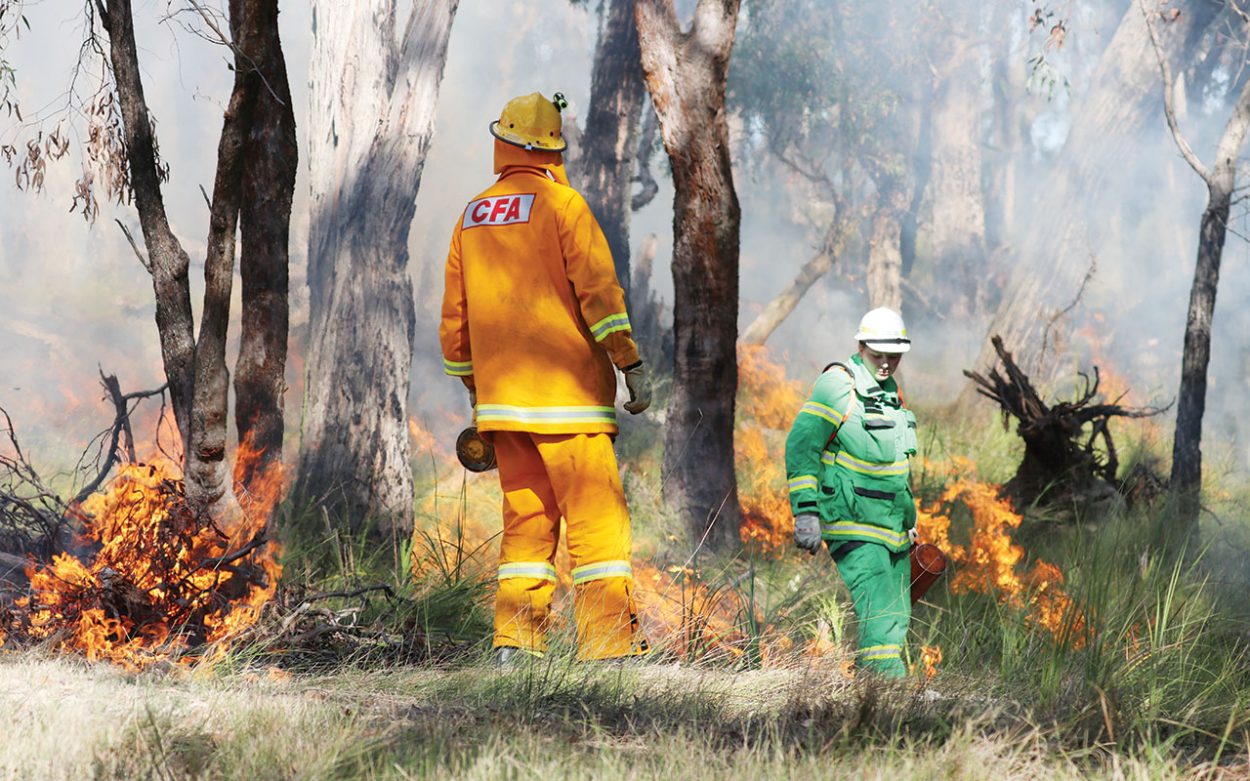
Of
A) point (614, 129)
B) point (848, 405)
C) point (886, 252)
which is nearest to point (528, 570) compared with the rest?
point (848, 405)

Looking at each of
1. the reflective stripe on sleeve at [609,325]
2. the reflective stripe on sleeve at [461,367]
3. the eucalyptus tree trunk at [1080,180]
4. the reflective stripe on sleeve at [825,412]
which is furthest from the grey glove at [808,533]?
the eucalyptus tree trunk at [1080,180]

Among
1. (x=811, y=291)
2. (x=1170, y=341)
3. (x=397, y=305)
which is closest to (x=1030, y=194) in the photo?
(x=811, y=291)

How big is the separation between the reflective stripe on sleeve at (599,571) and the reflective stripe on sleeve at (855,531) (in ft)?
2.33

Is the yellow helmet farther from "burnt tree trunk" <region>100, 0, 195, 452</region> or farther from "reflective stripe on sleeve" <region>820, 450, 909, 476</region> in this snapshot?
"reflective stripe on sleeve" <region>820, 450, 909, 476</region>

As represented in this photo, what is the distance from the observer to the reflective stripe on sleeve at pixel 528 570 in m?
4.38

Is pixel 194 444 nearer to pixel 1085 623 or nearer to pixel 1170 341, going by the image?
pixel 1085 623

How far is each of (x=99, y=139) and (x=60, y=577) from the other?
2068 millimetres

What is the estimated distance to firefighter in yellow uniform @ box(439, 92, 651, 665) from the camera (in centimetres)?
433

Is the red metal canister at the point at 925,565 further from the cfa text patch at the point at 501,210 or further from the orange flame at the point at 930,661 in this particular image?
the cfa text patch at the point at 501,210

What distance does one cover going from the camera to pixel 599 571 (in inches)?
170

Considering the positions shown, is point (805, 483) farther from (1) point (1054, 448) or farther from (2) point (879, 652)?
(1) point (1054, 448)

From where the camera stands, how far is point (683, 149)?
6.04 metres

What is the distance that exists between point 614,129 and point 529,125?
8.51 meters

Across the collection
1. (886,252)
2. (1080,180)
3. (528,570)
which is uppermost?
(886,252)
